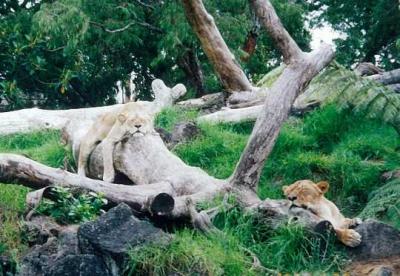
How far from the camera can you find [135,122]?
7770 millimetres

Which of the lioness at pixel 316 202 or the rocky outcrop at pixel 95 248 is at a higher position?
the rocky outcrop at pixel 95 248

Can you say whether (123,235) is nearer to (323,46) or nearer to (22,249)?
(22,249)

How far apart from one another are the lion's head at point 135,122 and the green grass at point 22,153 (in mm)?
1225

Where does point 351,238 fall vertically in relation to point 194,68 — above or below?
below

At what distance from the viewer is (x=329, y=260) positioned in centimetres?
590

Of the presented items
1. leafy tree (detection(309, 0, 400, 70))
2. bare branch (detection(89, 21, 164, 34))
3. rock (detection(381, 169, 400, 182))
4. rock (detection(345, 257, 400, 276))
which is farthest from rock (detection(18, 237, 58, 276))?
leafy tree (detection(309, 0, 400, 70))

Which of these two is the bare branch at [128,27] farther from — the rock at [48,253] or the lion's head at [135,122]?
the rock at [48,253]

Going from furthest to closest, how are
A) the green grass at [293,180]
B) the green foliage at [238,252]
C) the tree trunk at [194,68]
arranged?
the tree trunk at [194,68]
the green grass at [293,180]
the green foliage at [238,252]

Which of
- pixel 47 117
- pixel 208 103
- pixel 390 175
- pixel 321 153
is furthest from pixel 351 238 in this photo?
pixel 47 117

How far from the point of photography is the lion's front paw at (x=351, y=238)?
19.3 ft

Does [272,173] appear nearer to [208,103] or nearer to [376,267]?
[376,267]

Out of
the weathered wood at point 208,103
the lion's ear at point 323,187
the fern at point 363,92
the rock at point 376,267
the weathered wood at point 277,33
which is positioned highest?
the weathered wood at point 277,33

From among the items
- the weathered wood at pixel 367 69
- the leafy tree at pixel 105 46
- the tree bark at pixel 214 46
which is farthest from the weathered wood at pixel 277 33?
the leafy tree at pixel 105 46

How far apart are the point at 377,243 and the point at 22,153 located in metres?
5.19
